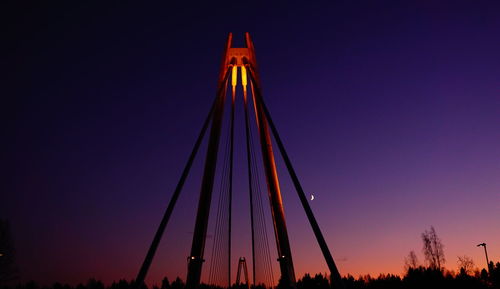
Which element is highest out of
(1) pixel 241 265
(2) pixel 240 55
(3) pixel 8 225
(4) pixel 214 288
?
(2) pixel 240 55

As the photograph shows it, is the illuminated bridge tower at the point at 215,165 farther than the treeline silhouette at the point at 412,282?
No

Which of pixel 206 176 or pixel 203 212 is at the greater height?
pixel 206 176

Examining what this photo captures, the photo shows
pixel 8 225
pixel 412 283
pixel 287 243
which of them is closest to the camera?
pixel 287 243

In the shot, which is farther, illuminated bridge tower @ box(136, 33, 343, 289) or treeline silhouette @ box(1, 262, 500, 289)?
treeline silhouette @ box(1, 262, 500, 289)

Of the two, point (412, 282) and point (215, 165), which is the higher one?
point (215, 165)

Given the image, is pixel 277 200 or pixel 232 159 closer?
pixel 277 200

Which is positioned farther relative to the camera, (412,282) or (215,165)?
(412,282)

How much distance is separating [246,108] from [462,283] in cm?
1410

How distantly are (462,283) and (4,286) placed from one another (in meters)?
32.7

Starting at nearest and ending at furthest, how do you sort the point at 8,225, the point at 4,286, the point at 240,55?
the point at 240,55 → the point at 4,286 → the point at 8,225

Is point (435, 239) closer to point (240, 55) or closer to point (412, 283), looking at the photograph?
point (412, 283)

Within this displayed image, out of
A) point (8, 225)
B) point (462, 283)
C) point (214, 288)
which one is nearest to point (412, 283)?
point (462, 283)

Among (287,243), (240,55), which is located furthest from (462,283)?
(240,55)

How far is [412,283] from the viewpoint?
26844 mm
